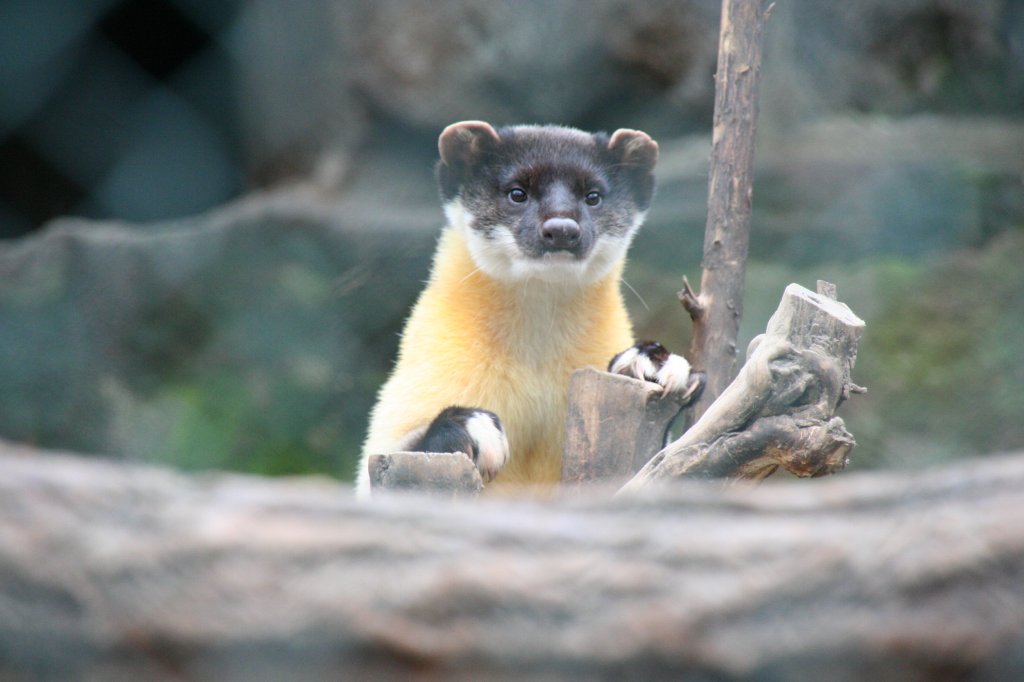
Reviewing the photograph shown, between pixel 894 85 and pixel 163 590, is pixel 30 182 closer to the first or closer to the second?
pixel 894 85

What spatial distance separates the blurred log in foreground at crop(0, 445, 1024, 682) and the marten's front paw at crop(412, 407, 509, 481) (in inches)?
76.3

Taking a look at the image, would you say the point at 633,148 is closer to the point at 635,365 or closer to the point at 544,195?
the point at 544,195

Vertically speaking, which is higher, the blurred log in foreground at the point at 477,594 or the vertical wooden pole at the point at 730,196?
the vertical wooden pole at the point at 730,196

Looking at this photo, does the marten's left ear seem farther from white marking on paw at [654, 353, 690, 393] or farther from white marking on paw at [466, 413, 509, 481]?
white marking on paw at [466, 413, 509, 481]

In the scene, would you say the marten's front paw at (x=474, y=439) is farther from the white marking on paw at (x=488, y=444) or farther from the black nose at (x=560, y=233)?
the black nose at (x=560, y=233)

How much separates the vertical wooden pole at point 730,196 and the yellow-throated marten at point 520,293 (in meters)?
0.19

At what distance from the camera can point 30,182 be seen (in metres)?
6.00

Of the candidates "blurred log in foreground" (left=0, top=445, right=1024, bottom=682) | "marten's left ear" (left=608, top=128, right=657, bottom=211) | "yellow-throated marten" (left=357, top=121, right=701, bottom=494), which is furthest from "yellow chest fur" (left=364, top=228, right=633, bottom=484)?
"blurred log in foreground" (left=0, top=445, right=1024, bottom=682)

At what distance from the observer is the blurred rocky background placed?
17.4ft

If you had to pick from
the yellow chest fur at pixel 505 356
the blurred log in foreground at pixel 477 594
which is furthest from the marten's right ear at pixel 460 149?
the blurred log in foreground at pixel 477 594

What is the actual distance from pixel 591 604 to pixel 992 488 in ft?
1.53

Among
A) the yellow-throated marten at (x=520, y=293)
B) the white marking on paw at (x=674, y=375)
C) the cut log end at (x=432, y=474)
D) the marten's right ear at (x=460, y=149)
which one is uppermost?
the marten's right ear at (x=460, y=149)

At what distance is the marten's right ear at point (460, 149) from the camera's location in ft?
12.9

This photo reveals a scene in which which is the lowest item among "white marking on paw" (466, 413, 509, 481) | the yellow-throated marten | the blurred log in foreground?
the blurred log in foreground
